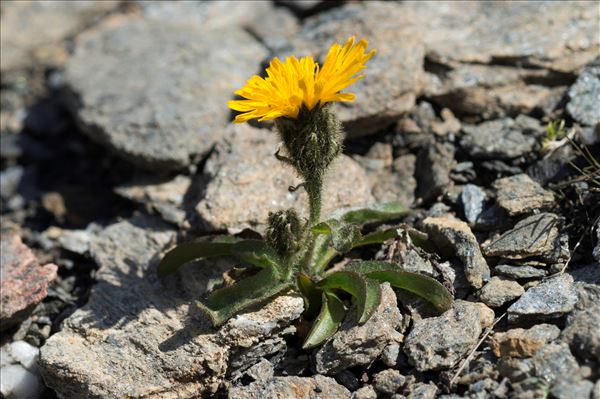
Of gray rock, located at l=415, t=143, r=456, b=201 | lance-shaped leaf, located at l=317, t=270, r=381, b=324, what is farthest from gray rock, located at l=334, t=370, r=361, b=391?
gray rock, located at l=415, t=143, r=456, b=201

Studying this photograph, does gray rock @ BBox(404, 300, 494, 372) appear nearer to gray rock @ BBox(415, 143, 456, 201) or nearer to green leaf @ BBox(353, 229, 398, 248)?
green leaf @ BBox(353, 229, 398, 248)

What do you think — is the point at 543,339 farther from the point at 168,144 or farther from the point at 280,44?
the point at 280,44

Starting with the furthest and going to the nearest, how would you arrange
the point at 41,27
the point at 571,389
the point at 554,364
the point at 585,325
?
the point at 41,27, the point at 585,325, the point at 554,364, the point at 571,389

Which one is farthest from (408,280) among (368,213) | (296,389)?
(296,389)

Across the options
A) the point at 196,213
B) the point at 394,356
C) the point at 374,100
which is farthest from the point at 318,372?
the point at 374,100

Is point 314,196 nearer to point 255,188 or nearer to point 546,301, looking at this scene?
point 255,188

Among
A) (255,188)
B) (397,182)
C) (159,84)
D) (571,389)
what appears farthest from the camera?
(159,84)
